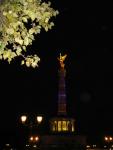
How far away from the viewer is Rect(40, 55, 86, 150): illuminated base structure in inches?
3088

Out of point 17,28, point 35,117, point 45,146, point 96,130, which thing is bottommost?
point 17,28

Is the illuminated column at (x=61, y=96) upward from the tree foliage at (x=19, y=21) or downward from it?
upward

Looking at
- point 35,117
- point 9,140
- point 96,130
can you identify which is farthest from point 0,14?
point 96,130

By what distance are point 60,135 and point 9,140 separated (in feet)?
104

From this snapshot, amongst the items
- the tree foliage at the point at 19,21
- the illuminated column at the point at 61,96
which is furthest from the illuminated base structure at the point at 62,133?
the tree foliage at the point at 19,21

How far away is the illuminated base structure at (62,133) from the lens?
78.4 m

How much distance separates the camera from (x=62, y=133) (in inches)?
3214

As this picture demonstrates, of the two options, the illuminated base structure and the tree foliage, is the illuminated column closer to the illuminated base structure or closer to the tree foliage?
the illuminated base structure

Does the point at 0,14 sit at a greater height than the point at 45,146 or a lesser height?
lesser

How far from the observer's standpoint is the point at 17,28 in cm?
727

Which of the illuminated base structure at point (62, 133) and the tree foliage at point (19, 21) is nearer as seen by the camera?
the tree foliage at point (19, 21)

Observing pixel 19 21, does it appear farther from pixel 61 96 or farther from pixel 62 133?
pixel 62 133

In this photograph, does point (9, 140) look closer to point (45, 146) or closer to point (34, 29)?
point (45, 146)

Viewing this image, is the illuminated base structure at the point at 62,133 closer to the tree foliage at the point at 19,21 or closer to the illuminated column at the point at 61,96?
the illuminated column at the point at 61,96
